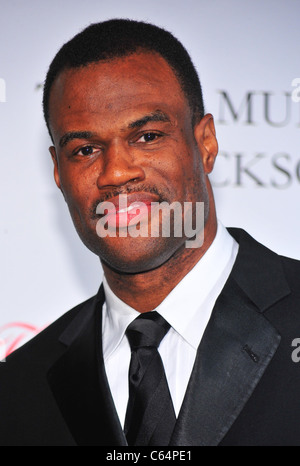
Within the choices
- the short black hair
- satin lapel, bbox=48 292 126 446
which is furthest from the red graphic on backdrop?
the short black hair

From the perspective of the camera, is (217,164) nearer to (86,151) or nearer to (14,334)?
(86,151)

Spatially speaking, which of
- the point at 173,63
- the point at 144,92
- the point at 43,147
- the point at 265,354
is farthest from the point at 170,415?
the point at 43,147

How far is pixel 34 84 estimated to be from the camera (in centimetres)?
234

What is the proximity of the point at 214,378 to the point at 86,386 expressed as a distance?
39 centimetres

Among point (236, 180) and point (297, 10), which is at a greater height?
point (297, 10)

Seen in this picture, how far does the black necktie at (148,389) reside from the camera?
1621mm

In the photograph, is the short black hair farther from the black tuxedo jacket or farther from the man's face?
the black tuxedo jacket

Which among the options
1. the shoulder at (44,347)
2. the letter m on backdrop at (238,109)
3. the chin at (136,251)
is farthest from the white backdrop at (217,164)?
the chin at (136,251)

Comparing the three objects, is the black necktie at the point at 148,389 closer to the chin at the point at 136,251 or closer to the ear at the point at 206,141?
the chin at the point at 136,251

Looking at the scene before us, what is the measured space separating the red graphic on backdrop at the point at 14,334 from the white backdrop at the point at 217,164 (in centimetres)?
2

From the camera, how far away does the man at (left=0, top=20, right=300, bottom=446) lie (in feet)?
5.16

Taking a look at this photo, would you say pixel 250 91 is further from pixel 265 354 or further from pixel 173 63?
pixel 265 354

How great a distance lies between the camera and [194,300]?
5.77 feet

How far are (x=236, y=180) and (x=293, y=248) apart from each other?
0.96 feet
